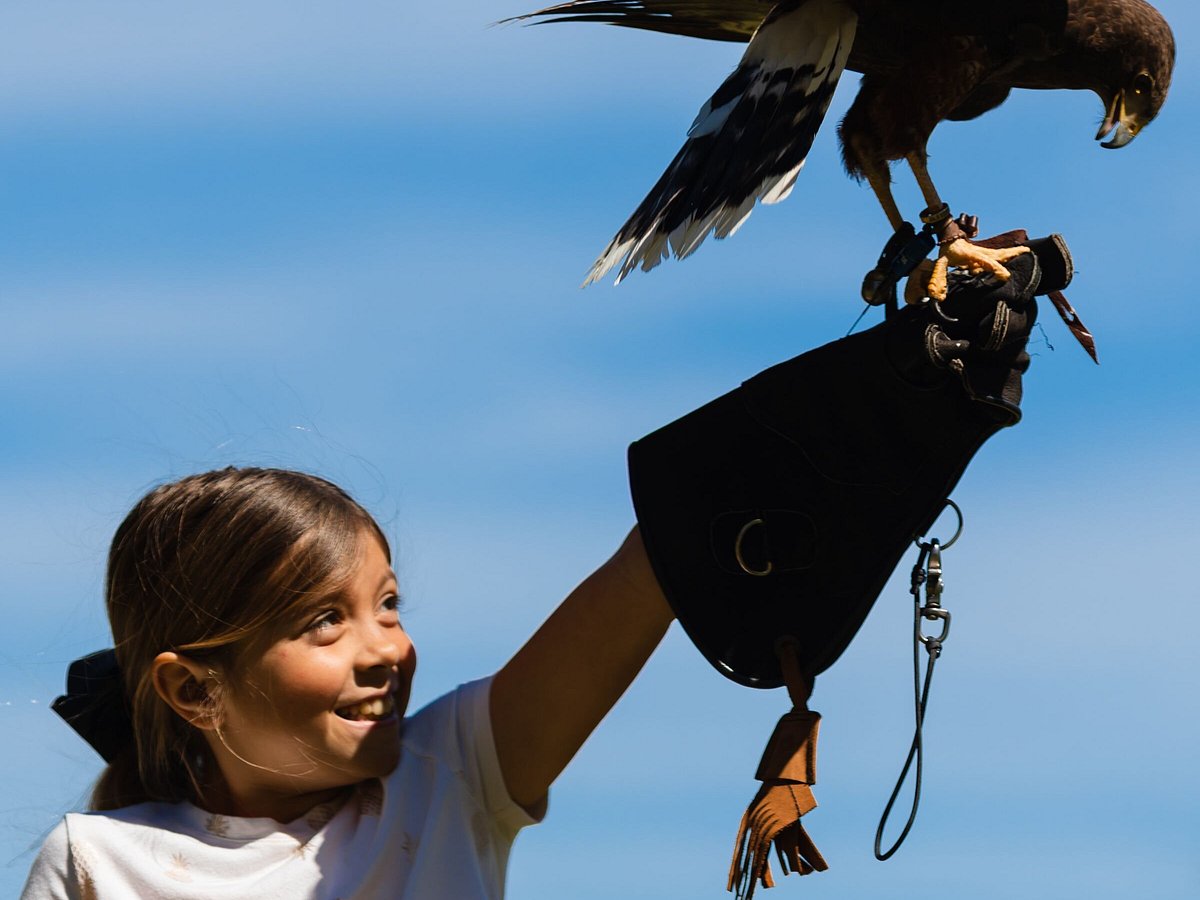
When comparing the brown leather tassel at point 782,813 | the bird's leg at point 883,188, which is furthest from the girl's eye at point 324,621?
the bird's leg at point 883,188

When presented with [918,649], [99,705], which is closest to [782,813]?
[918,649]

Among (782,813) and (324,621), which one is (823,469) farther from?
(324,621)

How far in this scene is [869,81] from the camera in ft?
6.62

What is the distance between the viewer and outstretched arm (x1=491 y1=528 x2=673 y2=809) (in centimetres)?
148

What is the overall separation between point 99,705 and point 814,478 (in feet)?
2.99

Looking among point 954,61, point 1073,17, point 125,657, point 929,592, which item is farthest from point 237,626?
point 1073,17

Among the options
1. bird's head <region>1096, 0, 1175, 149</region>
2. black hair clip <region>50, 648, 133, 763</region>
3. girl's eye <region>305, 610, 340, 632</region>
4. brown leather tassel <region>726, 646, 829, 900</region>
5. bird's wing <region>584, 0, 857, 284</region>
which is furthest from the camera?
bird's head <region>1096, 0, 1175, 149</region>

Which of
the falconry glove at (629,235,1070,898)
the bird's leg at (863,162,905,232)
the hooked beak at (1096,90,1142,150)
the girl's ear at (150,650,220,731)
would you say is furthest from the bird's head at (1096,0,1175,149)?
the girl's ear at (150,650,220,731)

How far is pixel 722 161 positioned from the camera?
193cm

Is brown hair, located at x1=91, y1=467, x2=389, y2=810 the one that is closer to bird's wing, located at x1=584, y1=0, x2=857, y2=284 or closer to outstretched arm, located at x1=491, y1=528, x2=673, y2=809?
outstretched arm, located at x1=491, y1=528, x2=673, y2=809

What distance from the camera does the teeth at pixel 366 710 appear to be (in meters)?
1.54

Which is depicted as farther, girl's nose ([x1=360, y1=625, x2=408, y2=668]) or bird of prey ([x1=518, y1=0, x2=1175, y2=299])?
bird of prey ([x1=518, y1=0, x2=1175, y2=299])

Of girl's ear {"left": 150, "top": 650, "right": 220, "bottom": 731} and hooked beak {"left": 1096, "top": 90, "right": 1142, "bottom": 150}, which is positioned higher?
hooked beak {"left": 1096, "top": 90, "right": 1142, "bottom": 150}

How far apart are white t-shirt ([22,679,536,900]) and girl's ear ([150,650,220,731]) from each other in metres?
0.11
